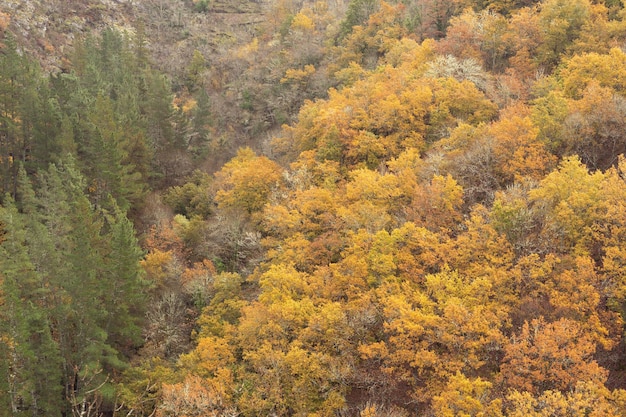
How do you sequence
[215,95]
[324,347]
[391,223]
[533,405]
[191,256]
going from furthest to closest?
[215,95], [191,256], [391,223], [324,347], [533,405]

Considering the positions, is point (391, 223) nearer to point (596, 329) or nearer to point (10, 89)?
point (596, 329)

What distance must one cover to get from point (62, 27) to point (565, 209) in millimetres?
94467

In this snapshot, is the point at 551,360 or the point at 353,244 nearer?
the point at 551,360

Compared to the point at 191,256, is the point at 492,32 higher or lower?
higher

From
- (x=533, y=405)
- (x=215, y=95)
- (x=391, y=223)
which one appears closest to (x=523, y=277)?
(x=533, y=405)

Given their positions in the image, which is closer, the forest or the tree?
the tree

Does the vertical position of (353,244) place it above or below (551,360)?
below

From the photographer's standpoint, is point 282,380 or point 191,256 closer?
point 282,380

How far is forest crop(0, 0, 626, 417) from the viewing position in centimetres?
2758

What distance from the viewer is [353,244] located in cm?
3662

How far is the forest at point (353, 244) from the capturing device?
2758 centimetres

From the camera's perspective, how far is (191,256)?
1959 inches

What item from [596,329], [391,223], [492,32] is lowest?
[391,223]

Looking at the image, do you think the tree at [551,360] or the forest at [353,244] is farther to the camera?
the forest at [353,244]
